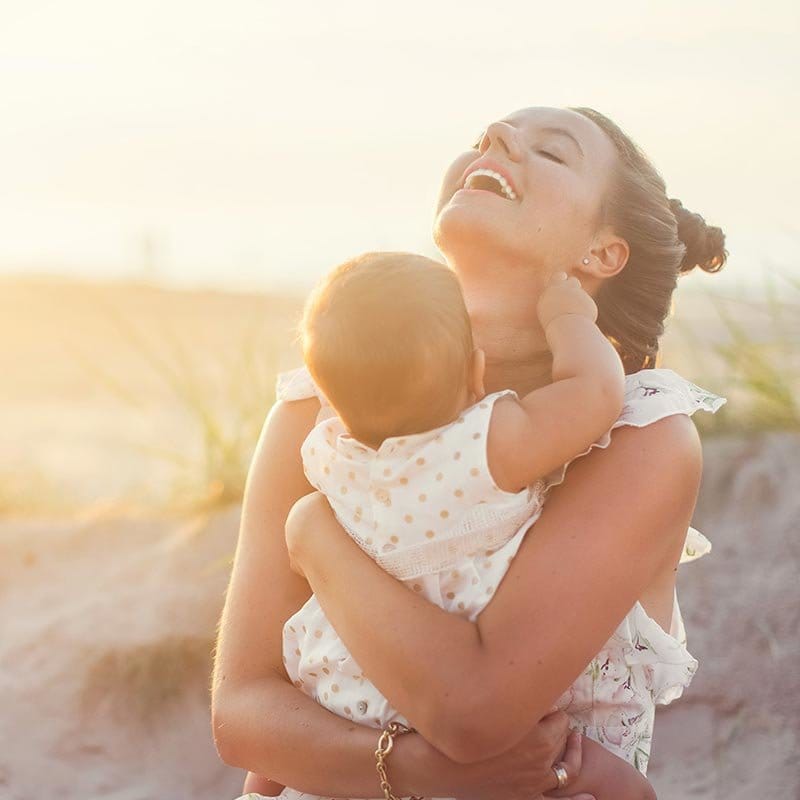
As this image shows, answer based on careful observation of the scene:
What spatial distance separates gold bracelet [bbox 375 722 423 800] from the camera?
2.35 m

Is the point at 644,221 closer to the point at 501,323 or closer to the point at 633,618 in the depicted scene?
the point at 501,323

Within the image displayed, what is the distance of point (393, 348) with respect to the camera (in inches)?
90.6

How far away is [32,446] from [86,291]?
12181 millimetres

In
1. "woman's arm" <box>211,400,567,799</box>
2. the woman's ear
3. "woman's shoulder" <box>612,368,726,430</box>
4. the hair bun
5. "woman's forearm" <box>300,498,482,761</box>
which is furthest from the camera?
the hair bun

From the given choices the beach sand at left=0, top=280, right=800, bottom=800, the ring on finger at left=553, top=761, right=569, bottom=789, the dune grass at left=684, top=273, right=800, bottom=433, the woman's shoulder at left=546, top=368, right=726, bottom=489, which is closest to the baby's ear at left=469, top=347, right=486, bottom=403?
the woman's shoulder at left=546, top=368, right=726, bottom=489

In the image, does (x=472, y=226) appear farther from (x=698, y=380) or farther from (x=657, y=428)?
(x=698, y=380)

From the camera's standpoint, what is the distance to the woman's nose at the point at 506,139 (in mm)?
2732

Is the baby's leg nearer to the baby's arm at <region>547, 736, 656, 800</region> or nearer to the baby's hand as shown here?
the baby's arm at <region>547, 736, 656, 800</region>

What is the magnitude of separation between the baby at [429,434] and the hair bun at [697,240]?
0.75 meters

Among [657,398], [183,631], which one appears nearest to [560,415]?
[657,398]

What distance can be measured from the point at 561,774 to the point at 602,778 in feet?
0.40

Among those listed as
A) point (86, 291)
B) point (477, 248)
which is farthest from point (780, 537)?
point (86, 291)

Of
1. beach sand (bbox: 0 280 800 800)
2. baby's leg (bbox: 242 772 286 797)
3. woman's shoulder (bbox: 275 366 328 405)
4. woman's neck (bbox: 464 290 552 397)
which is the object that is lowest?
beach sand (bbox: 0 280 800 800)

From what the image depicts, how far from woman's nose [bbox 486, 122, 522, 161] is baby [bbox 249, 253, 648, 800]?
45cm
